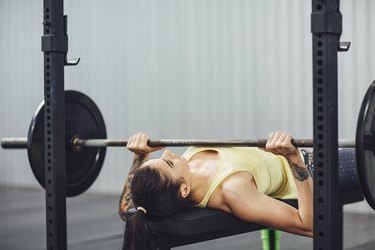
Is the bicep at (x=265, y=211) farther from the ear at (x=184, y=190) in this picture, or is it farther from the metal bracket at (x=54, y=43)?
the metal bracket at (x=54, y=43)

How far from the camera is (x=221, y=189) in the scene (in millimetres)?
2674

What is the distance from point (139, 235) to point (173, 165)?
317mm

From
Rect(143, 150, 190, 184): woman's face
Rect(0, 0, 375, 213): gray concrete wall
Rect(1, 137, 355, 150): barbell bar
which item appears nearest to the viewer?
Rect(1, 137, 355, 150): barbell bar

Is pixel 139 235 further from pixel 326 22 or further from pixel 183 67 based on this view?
pixel 183 67

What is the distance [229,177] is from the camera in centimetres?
270

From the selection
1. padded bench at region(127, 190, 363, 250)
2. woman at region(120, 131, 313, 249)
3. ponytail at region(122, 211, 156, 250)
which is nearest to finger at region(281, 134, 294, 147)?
woman at region(120, 131, 313, 249)

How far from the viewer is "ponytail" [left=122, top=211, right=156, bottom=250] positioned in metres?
2.54

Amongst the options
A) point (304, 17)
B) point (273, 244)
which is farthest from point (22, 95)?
point (273, 244)

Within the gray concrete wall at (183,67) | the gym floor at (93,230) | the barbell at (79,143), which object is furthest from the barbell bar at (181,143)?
the gray concrete wall at (183,67)

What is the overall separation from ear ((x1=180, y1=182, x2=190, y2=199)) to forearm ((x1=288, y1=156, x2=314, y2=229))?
44 centimetres

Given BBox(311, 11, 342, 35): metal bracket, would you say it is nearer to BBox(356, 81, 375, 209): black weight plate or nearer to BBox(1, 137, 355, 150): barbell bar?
BBox(356, 81, 375, 209): black weight plate

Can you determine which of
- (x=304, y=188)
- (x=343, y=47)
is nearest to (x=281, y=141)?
(x=304, y=188)

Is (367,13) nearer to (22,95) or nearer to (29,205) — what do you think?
(29,205)

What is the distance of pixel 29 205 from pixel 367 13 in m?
3.94
